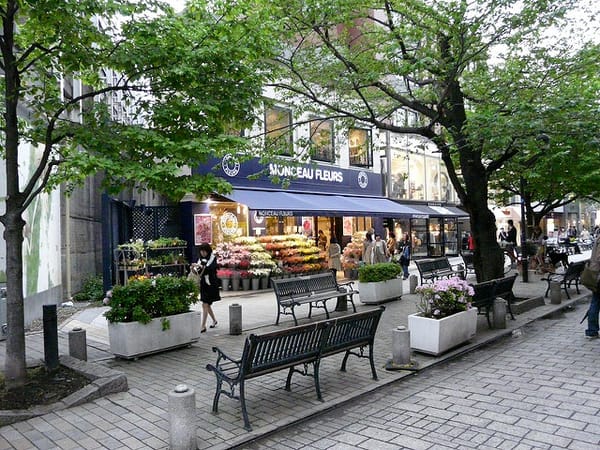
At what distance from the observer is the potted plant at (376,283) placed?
12.5 meters

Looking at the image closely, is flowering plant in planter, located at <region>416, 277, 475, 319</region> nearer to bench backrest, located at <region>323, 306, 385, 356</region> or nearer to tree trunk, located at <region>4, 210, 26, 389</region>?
bench backrest, located at <region>323, 306, 385, 356</region>

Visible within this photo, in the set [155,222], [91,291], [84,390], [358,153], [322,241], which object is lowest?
[84,390]

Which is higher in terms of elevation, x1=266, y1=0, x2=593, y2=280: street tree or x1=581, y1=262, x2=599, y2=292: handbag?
x1=266, y1=0, x2=593, y2=280: street tree

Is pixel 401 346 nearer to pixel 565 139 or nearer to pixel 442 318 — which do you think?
pixel 442 318

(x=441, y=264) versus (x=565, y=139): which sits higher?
(x=565, y=139)

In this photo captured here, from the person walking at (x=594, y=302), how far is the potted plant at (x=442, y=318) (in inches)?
84.0

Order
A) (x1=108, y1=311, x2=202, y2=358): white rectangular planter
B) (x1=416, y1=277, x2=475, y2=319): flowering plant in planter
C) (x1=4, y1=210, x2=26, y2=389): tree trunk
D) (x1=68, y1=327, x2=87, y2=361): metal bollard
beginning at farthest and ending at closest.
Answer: (x1=416, y1=277, x2=475, y2=319): flowering plant in planter, (x1=108, y1=311, x2=202, y2=358): white rectangular planter, (x1=68, y1=327, x2=87, y2=361): metal bollard, (x1=4, y1=210, x2=26, y2=389): tree trunk

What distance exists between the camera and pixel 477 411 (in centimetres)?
524

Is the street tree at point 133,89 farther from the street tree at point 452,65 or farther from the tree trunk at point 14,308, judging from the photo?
the street tree at point 452,65

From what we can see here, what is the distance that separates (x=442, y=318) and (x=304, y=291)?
156 inches

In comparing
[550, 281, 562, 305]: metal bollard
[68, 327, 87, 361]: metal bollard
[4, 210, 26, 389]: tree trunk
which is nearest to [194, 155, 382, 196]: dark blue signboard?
[550, 281, 562, 305]: metal bollard

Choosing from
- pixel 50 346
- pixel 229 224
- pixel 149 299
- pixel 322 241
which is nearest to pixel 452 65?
pixel 149 299

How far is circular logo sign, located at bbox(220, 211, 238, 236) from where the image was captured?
58.4ft

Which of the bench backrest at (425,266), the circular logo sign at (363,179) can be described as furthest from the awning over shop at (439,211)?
the bench backrest at (425,266)
